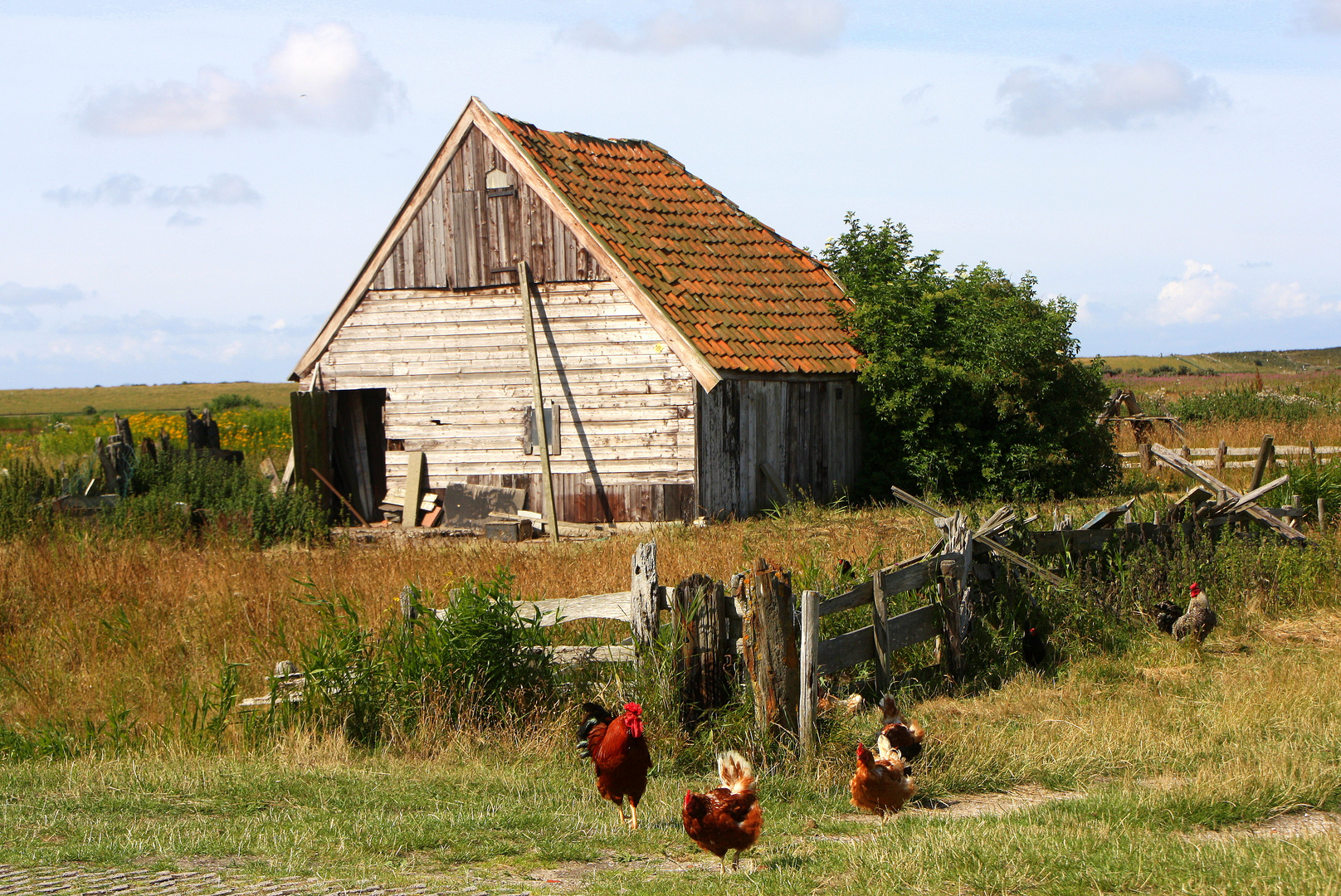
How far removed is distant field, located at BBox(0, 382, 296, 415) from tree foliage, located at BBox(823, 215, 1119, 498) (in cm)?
6181

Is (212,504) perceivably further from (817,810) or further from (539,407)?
(817,810)

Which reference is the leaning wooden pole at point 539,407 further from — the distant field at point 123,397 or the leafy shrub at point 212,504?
the distant field at point 123,397

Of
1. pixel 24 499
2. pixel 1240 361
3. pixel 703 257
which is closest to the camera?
pixel 24 499

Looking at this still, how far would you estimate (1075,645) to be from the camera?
32.7 ft

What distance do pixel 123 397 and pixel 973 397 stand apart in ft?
351

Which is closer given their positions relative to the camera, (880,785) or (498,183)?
(880,785)

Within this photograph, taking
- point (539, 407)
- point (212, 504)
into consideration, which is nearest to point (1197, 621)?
point (539, 407)

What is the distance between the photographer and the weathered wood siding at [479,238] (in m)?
18.2

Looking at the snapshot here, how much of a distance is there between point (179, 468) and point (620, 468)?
686 cm

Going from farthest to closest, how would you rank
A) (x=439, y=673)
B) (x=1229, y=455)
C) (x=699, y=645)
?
(x=1229, y=455)
(x=439, y=673)
(x=699, y=645)

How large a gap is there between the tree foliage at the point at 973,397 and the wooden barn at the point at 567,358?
0.76 meters

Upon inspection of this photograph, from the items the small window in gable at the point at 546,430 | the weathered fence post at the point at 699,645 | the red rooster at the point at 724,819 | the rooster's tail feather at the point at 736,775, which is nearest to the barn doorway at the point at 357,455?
the small window in gable at the point at 546,430

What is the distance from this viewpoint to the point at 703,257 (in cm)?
1998

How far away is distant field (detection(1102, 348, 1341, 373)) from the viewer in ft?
279
